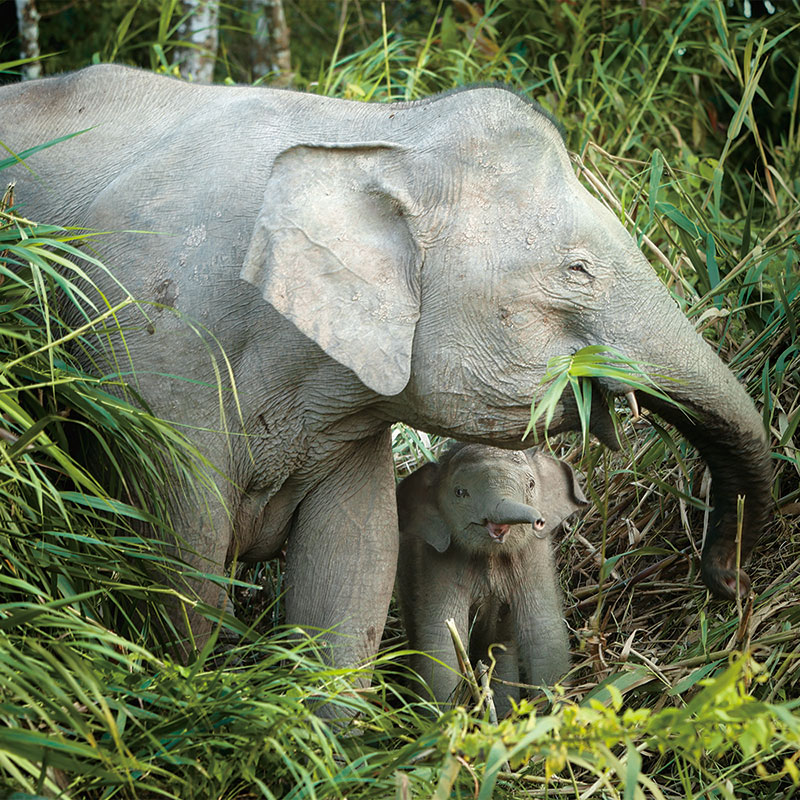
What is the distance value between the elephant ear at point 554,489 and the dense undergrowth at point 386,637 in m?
0.20

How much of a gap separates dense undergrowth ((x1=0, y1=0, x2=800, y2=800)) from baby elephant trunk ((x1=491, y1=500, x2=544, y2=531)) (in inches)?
7.6

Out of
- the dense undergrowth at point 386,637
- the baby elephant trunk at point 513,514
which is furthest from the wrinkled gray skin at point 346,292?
the baby elephant trunk at point 513,514

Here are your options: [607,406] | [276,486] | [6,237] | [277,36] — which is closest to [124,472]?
[276,486]

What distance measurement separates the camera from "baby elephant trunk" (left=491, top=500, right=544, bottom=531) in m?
3.08

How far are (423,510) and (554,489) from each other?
37 cm

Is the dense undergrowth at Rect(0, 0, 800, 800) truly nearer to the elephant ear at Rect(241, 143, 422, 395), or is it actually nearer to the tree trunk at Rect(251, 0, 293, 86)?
the elephant ear at Rect(241, 143, 422, 395)

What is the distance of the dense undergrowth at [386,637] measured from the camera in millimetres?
2018

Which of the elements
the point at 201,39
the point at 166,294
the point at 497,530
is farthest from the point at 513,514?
the point at 201,39

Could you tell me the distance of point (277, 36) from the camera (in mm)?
6379

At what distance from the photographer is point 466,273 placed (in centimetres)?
268

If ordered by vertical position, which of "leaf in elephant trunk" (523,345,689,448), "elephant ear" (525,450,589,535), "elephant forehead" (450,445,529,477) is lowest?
"elephant ear" (525,450,589,535)

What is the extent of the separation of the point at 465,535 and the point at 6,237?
4.51ft

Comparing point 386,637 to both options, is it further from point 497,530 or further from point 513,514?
point 513,514

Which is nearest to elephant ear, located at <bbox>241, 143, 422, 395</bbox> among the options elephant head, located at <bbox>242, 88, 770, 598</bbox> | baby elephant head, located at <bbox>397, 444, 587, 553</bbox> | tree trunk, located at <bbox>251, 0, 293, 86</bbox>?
elephant head, located at <bbox>242, 88, 770, 598</bbox>
